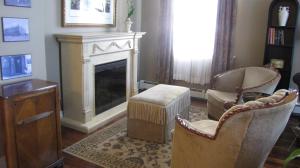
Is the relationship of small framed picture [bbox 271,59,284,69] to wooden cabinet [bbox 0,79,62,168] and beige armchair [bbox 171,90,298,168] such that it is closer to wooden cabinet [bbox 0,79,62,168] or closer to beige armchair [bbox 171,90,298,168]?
beige armchair [bbox 171,90,298,168]

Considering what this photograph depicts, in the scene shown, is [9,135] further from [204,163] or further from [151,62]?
[151,62]

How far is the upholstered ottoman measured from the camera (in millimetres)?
3076

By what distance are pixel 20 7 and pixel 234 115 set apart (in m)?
2.16

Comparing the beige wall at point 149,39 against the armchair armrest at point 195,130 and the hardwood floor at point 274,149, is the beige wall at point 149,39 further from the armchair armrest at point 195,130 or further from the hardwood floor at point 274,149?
the armchair armrest at point 195,130

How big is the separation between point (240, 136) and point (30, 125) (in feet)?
5.42

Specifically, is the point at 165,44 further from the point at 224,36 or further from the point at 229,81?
the point at 229,81

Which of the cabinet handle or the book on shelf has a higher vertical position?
the book on shelf

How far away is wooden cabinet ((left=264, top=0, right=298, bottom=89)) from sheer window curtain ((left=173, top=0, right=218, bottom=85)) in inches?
34.8

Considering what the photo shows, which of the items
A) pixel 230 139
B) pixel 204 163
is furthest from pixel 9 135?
pixel 230 139

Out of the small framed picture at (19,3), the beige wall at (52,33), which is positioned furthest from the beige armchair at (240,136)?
the beige wall at (52,33)

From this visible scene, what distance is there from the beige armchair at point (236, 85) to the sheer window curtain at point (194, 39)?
3.00 feet

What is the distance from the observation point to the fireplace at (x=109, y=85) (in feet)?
12.4

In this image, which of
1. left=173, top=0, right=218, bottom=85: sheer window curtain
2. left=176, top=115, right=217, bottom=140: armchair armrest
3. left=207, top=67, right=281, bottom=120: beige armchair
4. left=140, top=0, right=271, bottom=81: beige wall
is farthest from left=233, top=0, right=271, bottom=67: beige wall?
left=176, top=115, right=217, bottom=140: armchair armrest

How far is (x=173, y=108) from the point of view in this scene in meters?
3.21
